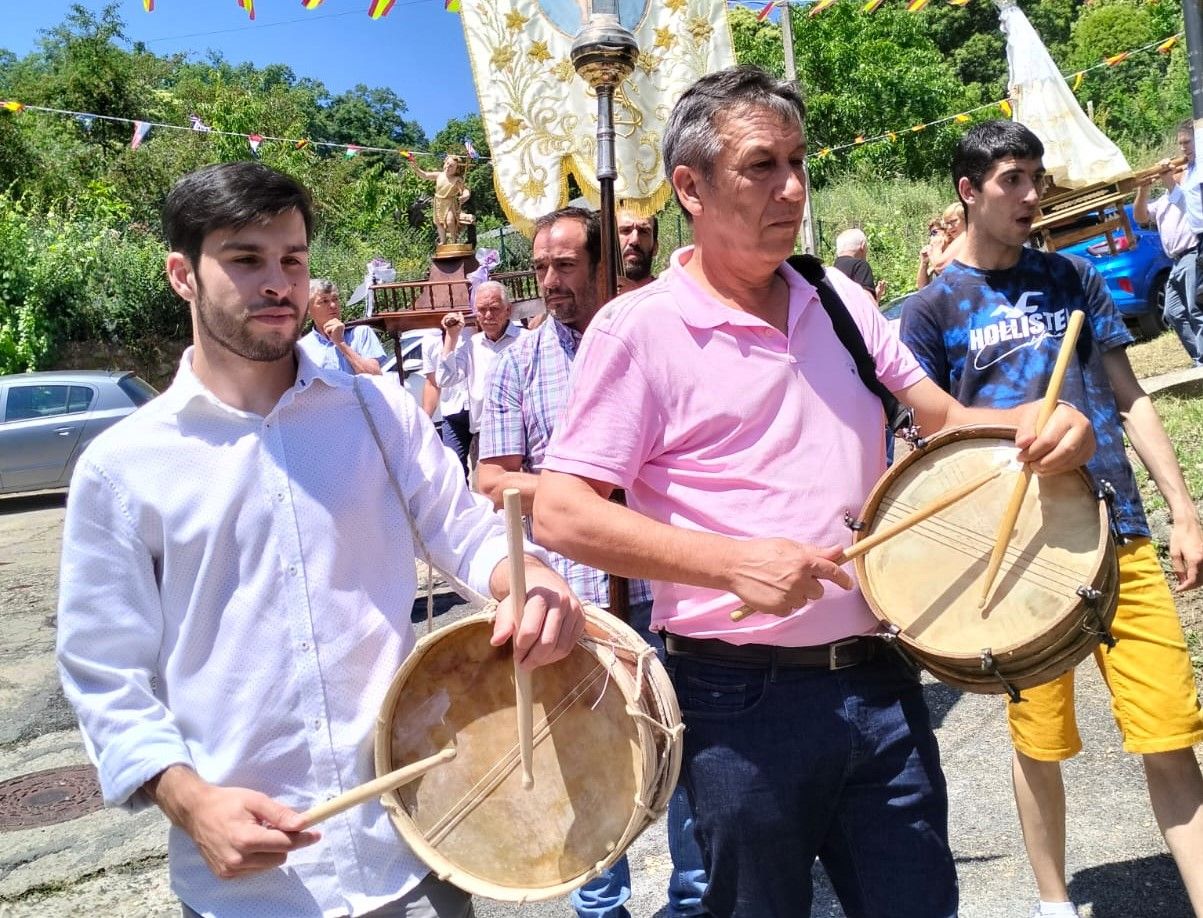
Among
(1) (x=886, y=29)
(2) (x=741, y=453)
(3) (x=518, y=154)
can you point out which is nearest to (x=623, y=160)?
(3) (x=518, y=154)

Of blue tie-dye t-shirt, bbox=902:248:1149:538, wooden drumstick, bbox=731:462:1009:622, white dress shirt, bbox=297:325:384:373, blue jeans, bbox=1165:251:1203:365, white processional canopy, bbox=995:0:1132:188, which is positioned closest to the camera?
wooden drumstick, bbox=731:462:1009:622

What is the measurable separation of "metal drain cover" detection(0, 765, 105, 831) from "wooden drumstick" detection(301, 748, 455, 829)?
3467mm

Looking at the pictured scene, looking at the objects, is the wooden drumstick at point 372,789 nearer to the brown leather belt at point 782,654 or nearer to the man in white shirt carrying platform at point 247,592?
the man in white shirt carrying platform at point 247,592

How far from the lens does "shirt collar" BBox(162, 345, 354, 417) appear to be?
2010 millimetres

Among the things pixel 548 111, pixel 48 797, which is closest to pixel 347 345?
pixel 548 111

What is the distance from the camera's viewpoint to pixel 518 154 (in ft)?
16.9

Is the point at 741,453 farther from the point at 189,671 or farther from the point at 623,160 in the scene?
the point at 623,160

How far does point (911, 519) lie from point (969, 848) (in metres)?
2.01

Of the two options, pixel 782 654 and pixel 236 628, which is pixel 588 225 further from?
pixel 236 628

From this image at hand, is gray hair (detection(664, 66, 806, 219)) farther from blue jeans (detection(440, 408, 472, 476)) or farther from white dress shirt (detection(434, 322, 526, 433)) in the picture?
blue jeans (detection(440, 408, 472, 476))

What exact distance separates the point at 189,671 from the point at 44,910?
267 centimetres

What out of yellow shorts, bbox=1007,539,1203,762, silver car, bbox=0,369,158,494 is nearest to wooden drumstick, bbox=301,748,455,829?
yellow shorts, bbox=1007,539,1203,762

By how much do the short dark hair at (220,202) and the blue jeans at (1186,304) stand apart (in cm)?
689

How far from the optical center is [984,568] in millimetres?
2299
